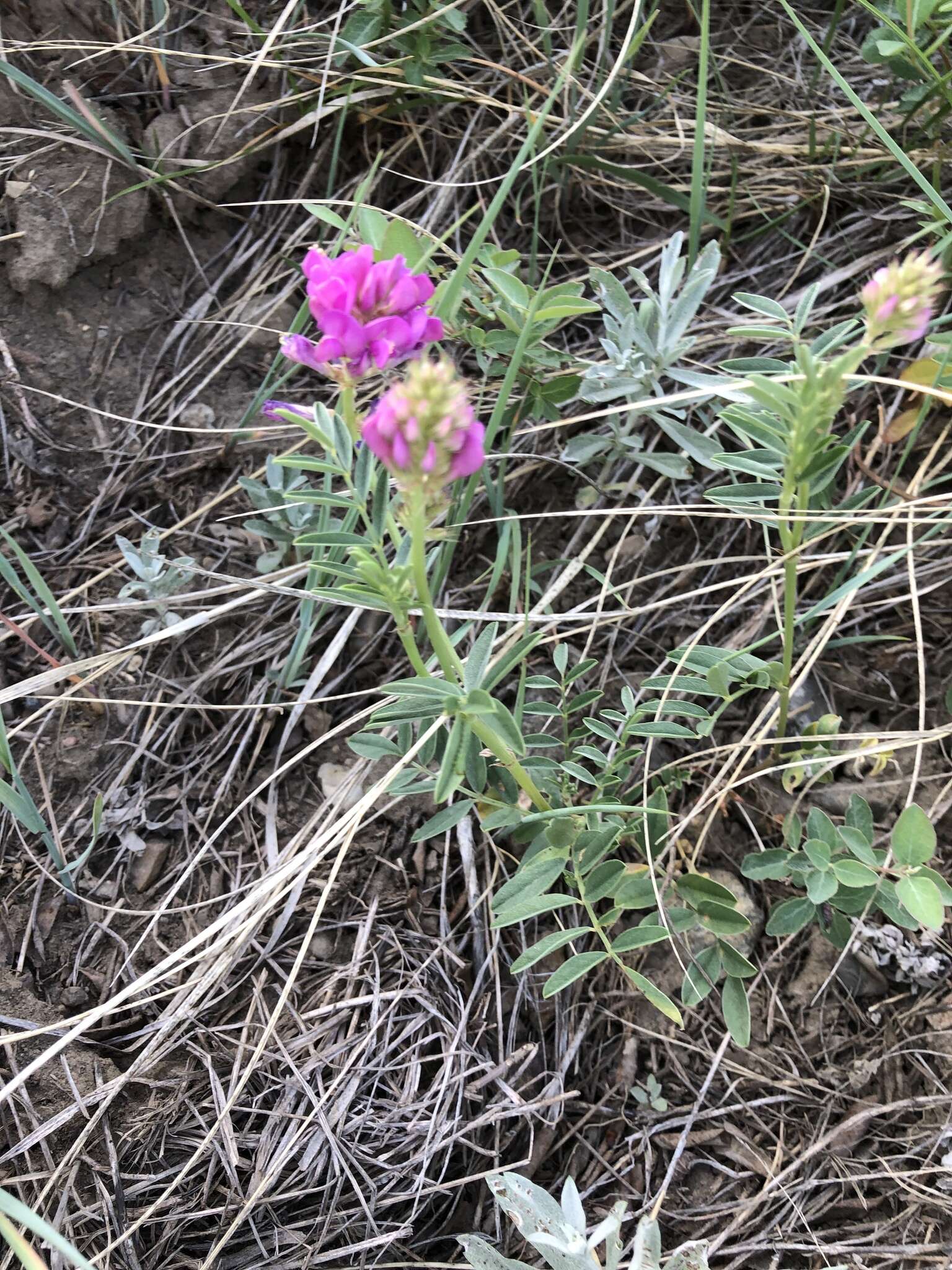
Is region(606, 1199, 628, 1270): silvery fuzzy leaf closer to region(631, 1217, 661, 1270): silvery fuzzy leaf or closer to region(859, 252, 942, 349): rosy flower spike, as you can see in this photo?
region(631, 1217, 661, 1270): silvery fuzzy leaf

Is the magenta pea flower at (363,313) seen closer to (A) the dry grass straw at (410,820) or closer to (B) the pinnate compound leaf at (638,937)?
(A) the dry grass straw at (410,820)

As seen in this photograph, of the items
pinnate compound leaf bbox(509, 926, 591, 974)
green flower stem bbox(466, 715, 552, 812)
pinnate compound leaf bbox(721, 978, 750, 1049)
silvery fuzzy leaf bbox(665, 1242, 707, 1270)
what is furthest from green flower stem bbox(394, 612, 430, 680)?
silvery fuzzy leaf bbox(665, 1242, 707, 1270)

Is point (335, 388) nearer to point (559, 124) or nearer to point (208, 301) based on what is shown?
point (208, 301)

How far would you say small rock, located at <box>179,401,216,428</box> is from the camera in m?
2.51

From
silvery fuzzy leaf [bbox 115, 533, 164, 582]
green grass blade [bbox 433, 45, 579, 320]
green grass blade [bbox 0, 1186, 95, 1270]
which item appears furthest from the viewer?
silvery fuzzy leaf [bbox 115, 533, 164, 582]

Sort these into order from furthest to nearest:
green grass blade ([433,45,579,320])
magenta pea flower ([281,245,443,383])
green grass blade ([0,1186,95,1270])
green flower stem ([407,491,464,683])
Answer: green grass blade ([433,45,579,320]) < magenta pea flower ([281,245,443,383]) < green flower stem ([407,491,464,683]) < green grass blade ([0,1186,95,1270])

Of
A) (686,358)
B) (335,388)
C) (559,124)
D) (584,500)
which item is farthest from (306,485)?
(559,124)

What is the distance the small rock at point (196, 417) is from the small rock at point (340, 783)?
0.97 m

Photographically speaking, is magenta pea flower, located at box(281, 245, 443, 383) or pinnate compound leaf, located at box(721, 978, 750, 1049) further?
pinnate compound leaf, located at box(721, 978, 750, 1049)

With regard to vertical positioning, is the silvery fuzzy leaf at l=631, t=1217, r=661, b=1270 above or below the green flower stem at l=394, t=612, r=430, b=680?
below

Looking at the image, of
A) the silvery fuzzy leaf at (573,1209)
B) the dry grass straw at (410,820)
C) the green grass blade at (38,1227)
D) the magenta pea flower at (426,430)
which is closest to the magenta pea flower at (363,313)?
the magenta pea flower at (426,430)


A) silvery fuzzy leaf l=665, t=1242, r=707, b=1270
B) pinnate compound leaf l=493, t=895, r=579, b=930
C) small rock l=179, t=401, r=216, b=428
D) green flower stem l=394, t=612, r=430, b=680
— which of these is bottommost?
silvery fuzzy leaf l=665, t=1242, r=707, b=1270

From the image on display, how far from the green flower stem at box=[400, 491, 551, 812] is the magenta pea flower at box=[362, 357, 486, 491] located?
0.05m

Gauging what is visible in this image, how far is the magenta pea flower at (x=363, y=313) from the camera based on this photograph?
1489mm
